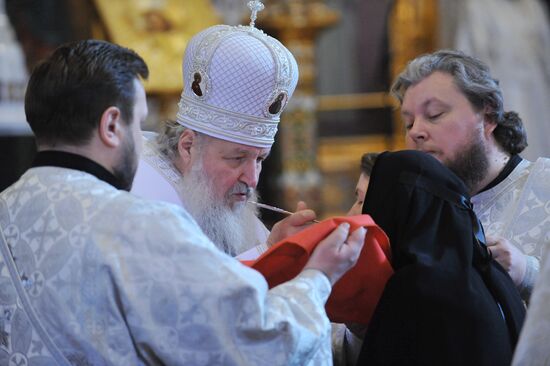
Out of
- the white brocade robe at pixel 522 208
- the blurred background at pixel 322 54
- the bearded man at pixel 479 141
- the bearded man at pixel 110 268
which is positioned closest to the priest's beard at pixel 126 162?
the bearded man at pixel 110 268

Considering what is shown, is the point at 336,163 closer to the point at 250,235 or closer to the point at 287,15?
the point at 287,15

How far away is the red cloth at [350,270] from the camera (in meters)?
2.84

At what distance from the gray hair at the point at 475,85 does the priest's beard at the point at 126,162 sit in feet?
5.13

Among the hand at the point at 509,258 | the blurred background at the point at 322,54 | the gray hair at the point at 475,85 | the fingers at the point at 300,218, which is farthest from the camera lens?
the blurred background at the point at 322,54

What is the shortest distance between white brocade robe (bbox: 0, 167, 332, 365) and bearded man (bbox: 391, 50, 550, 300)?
1.39m

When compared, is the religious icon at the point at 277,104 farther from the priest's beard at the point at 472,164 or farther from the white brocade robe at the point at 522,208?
the white brocade robe at the point at 522,208

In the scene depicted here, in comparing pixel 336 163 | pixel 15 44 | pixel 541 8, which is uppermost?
pixel 541 8

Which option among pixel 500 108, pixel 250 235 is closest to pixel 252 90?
pixel 250 235

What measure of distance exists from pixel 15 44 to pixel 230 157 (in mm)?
4627

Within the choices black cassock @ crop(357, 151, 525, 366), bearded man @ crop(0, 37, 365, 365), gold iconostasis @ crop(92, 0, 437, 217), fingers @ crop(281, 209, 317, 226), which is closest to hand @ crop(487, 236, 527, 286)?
black cassock @ crop(357, 151, 525, 366)

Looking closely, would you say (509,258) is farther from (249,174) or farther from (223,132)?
(223,132)

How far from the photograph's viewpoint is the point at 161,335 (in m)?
2.50

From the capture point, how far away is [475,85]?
3.90m

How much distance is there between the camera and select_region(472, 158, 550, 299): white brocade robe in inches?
149
